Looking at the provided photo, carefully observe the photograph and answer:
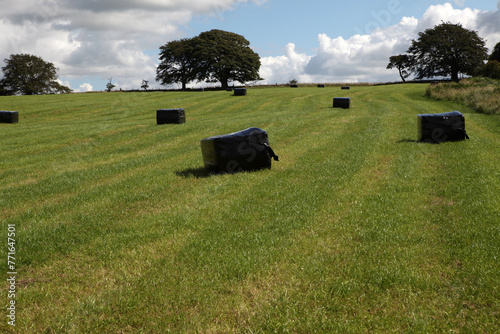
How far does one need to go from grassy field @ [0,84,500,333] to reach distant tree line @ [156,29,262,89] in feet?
224

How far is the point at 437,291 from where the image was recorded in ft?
13.8

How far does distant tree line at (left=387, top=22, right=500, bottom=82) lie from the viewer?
72125mm

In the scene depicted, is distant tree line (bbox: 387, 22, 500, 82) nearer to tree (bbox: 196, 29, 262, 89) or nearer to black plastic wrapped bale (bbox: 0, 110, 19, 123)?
tree (bbox: 196, 29, 262, 89)

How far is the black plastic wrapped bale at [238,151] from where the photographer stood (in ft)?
31.8

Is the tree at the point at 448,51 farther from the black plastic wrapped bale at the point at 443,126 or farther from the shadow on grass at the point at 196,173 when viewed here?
the shadow on grass at the point at 196,173

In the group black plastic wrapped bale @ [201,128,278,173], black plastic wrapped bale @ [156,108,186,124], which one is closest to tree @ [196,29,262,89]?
black plastic wrapped bale @ [156,108,186,124]

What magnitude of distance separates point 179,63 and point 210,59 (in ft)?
38.7

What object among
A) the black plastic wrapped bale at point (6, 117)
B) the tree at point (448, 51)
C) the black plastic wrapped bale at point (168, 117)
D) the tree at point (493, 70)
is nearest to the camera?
the black plastic wrapped bale at point (168, 117)

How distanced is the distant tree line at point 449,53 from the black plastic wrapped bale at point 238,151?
7435 cm

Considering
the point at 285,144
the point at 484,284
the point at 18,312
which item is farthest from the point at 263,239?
the point at 285,144

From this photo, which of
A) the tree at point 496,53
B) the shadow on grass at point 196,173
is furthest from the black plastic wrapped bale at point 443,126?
the tree at point 496,53

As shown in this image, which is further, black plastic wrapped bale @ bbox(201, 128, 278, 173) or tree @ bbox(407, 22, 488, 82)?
tree @ bbox(407, 22, 488, 82)

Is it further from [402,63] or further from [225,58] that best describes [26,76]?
[402,63]

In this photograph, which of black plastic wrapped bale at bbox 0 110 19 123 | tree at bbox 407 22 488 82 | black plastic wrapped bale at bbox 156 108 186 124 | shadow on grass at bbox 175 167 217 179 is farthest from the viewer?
tree at bbox 407 22 488 82
